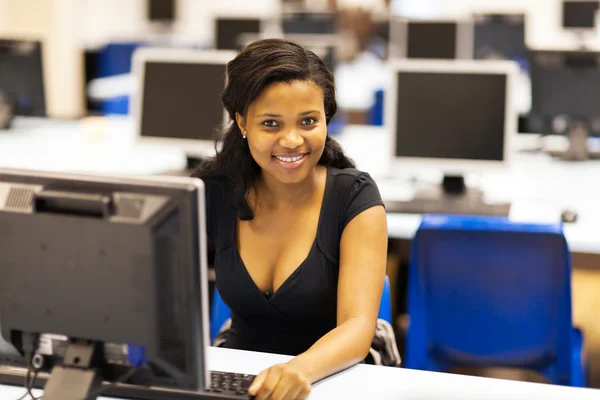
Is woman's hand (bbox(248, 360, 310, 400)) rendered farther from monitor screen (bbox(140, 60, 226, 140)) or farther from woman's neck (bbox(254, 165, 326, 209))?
monitor screen (bbox(140, 60, 226, 140))

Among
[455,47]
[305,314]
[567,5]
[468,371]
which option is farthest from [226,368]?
[567,5]

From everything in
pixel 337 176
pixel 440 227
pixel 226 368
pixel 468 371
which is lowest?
pixel 468 371

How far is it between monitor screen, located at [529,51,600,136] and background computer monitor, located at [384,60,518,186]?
0.73m

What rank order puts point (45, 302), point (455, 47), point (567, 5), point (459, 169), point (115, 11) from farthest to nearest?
point (115, 11) → point (567, 5) → point (455, 47) → point (459, 169) → point (45, 302)

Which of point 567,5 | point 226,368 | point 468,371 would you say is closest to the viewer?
point 226,368

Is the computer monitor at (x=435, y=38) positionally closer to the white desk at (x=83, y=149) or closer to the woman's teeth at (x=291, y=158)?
the white desk at (x=83, y=149)

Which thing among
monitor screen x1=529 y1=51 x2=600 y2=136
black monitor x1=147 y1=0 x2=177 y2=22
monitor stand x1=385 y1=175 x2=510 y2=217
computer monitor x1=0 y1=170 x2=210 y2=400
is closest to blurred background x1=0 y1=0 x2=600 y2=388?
monitor screen x1=529 y1=51 x2=600 y2=136

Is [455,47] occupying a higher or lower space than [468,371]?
higher

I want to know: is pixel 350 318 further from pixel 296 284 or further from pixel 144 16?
pixel 144 16

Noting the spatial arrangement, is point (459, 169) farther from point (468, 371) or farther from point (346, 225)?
point (346, 225)

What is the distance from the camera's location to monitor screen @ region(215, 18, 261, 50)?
20.0ft

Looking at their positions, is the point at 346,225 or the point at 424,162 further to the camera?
the point at 424,162

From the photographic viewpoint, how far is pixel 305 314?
1.78m

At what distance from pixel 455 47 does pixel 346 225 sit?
3.80 meters
